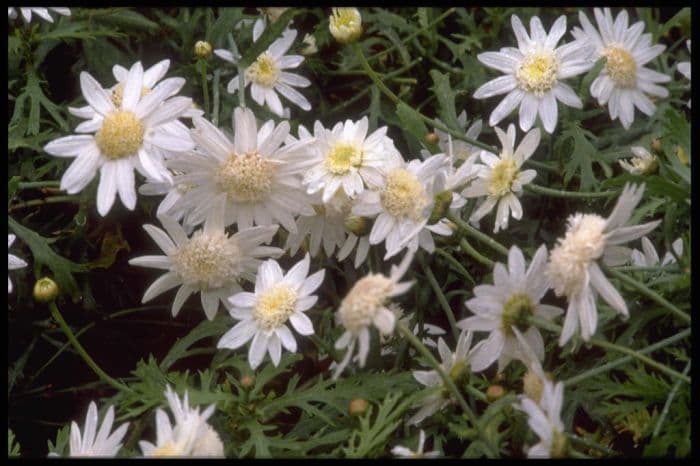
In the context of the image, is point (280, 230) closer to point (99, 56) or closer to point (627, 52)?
point (99, 56)

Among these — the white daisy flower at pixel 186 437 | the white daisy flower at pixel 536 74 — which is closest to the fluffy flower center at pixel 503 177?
the white daisy flower at pixel 536 74

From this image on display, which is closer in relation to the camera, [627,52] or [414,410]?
[414,410]

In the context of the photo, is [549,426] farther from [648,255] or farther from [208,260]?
[208,260]

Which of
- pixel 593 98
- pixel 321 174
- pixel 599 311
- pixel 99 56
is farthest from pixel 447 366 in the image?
pixel 99 56

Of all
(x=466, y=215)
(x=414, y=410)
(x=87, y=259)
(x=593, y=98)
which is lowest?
(x=414, y=410)

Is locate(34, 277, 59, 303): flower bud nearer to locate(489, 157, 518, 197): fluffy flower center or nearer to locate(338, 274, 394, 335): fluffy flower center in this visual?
locate(338, 274, 394, 335): fluffy flower center

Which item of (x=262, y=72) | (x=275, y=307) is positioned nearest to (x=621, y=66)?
(x=262, y=72)
